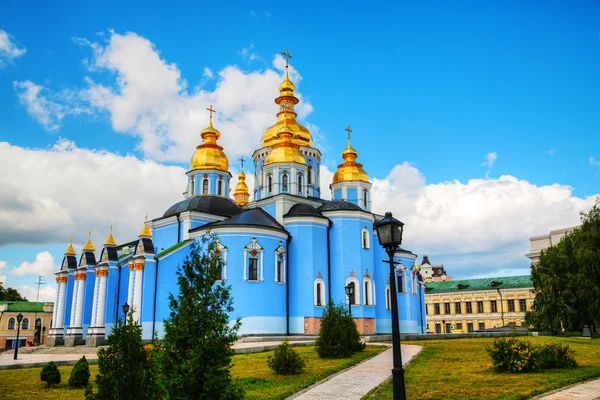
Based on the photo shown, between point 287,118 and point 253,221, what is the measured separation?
12.4m

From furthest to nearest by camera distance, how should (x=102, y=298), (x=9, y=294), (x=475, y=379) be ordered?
(x=9, y=294) < (x=102, y=298) < (x=475, y=379)

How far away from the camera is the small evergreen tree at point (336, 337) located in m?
18.4

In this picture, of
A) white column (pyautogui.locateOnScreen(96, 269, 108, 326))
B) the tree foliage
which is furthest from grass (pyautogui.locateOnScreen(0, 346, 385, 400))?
the tree foliage

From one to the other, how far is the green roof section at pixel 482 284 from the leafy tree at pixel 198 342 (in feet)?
163

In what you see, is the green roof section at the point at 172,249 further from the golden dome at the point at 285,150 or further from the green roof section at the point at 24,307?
the green roof section at the point at 24,307

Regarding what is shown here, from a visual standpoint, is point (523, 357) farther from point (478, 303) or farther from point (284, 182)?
point (478, 303)

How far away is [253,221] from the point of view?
1283 inches

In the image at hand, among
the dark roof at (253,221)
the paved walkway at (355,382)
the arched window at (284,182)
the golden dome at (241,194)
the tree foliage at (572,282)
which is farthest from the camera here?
the golden dome at (241,194)

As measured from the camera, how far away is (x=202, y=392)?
8.27 metres

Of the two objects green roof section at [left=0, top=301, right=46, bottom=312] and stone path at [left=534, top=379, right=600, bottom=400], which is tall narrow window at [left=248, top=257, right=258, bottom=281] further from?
green roof section at [left=0, top=301, right=46, bottom=312]

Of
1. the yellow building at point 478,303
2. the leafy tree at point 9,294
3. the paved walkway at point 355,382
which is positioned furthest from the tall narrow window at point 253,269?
the leafy tree at point 9,294

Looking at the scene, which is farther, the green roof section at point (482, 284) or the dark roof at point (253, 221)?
the green roof section at point (482, 284)

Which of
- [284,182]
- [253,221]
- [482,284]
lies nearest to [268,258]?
[253,221]

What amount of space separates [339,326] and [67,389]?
8595 millimetres
